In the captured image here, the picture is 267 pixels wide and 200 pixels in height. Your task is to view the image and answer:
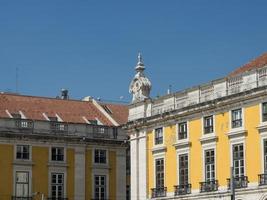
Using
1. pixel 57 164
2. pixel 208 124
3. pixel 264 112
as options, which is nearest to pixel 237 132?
pixel 264 112

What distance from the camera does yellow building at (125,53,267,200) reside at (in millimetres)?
49531

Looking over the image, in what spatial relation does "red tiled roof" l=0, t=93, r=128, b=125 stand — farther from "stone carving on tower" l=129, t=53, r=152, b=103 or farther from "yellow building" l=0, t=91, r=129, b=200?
"stone carving on tower" l=129, t=53, r=152, b=103

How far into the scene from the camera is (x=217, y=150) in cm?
5259

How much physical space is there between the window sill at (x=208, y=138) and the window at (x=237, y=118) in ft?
6.07

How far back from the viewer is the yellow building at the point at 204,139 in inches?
1950

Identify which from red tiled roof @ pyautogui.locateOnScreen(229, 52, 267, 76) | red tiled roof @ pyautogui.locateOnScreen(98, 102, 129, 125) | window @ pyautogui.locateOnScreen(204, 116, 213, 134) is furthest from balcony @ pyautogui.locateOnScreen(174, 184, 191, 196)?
red tiled roof @ pyautogui.locateOnScreen(98, 102, 129, 125)

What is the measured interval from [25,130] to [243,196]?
2665 centimetres

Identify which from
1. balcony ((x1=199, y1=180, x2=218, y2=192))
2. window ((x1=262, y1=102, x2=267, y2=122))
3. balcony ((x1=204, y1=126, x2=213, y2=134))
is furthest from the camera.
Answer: balcony ((x1=204, y1=126, x2=213, y2=134))

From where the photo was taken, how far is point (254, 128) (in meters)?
49.6

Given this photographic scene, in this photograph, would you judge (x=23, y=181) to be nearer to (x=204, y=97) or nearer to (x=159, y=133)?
(x=159, y=133)

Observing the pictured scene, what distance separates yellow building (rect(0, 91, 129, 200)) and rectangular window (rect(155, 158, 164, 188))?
15.8 meters

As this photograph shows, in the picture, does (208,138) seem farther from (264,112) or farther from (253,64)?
(253,64)

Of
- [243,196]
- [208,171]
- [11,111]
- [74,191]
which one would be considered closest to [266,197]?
[243,196]

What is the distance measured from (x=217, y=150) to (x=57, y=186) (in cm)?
2283
